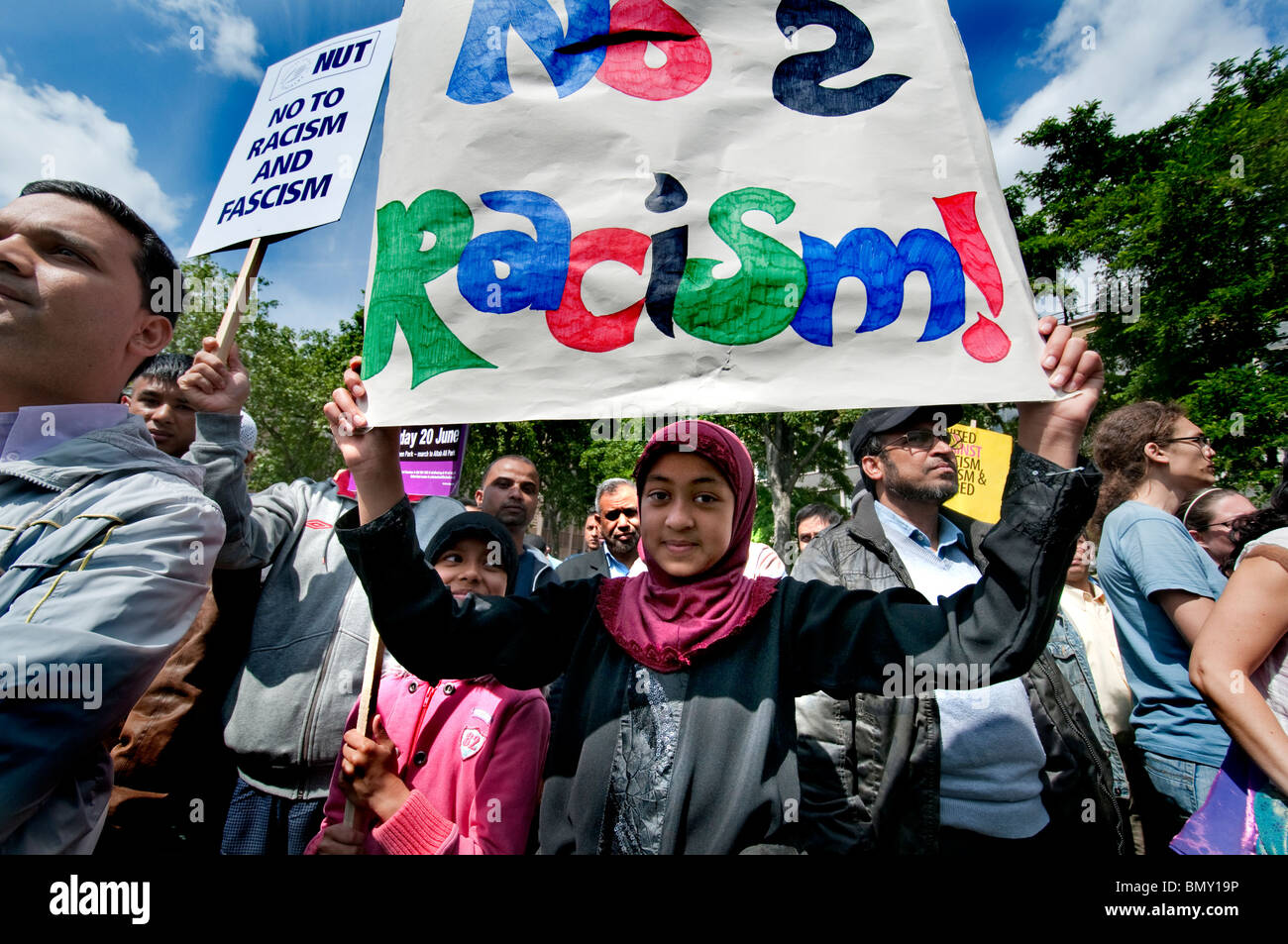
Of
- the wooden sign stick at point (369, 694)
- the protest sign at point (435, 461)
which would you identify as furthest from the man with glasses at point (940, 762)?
the protest sign at point (435, 461)

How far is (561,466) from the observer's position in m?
27.1

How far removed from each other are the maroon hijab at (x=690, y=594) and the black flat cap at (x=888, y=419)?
1.05 m

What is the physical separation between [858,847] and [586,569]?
3581mm

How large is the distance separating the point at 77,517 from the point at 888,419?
8.49ft

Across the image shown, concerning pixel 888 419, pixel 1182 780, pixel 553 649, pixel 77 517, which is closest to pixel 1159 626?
pixel 1182 780

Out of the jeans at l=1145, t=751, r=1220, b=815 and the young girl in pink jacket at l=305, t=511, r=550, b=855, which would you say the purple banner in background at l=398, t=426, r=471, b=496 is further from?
the jeans at l=1145, t=751, r=1220, b=815

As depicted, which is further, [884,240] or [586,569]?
[586,569]

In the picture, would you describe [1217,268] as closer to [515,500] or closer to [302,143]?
[515,500]

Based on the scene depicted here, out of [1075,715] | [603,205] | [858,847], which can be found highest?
[603,205]

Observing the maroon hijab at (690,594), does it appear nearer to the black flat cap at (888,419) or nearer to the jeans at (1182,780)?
the black flat cap at (888,419)

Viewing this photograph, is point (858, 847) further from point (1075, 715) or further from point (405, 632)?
point (405, 632)

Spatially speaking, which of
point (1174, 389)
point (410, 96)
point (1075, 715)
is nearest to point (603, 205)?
point (410, 96)

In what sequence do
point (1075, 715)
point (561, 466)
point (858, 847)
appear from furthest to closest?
point (561, 466) < point (1075, 715) < point (858, 847)

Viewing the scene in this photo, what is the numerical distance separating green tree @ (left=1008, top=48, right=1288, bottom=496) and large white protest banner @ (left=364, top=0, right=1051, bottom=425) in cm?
1825
